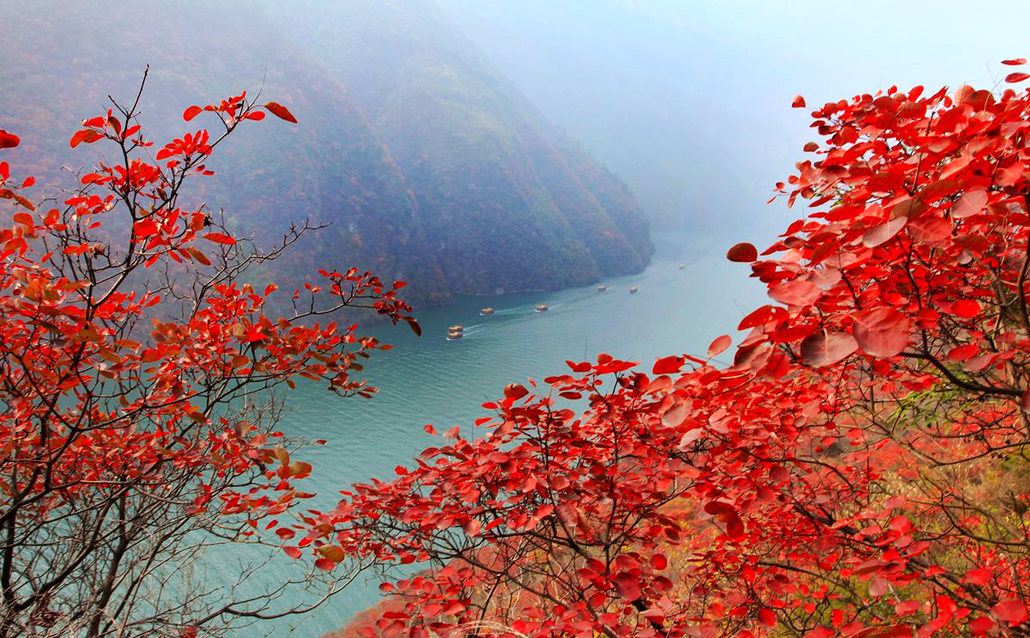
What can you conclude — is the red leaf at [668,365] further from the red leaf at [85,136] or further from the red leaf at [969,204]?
the red leaf at [85,136]

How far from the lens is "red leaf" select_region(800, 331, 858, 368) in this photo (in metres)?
0.73

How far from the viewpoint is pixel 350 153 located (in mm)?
46594

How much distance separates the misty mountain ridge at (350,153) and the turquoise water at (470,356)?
7693 mm

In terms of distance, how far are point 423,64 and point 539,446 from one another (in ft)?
262

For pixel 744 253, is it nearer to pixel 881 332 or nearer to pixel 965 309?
pixel 881 332

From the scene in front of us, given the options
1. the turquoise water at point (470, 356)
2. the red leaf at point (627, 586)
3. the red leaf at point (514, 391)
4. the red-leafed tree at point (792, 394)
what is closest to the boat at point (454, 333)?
the turquoise water at point (470, 356)

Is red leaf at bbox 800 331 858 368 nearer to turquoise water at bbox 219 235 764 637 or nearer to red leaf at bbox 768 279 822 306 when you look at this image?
red leaf at bbox 768 279 822 306

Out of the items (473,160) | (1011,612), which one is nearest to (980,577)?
(1011,612)

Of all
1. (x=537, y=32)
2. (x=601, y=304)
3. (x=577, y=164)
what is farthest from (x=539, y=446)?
(x=537, y=32)

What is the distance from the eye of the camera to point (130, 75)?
38531 millimetres

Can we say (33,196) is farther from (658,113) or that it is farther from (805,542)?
(658,113)

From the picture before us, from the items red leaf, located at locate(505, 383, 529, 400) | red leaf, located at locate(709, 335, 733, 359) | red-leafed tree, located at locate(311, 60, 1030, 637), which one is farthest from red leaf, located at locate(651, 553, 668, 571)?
red leaf, located at locate(709, 335, 733, 359)

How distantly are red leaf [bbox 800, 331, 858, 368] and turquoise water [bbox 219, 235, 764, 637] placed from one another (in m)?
4.01

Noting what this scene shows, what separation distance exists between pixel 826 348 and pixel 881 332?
0.24ft
